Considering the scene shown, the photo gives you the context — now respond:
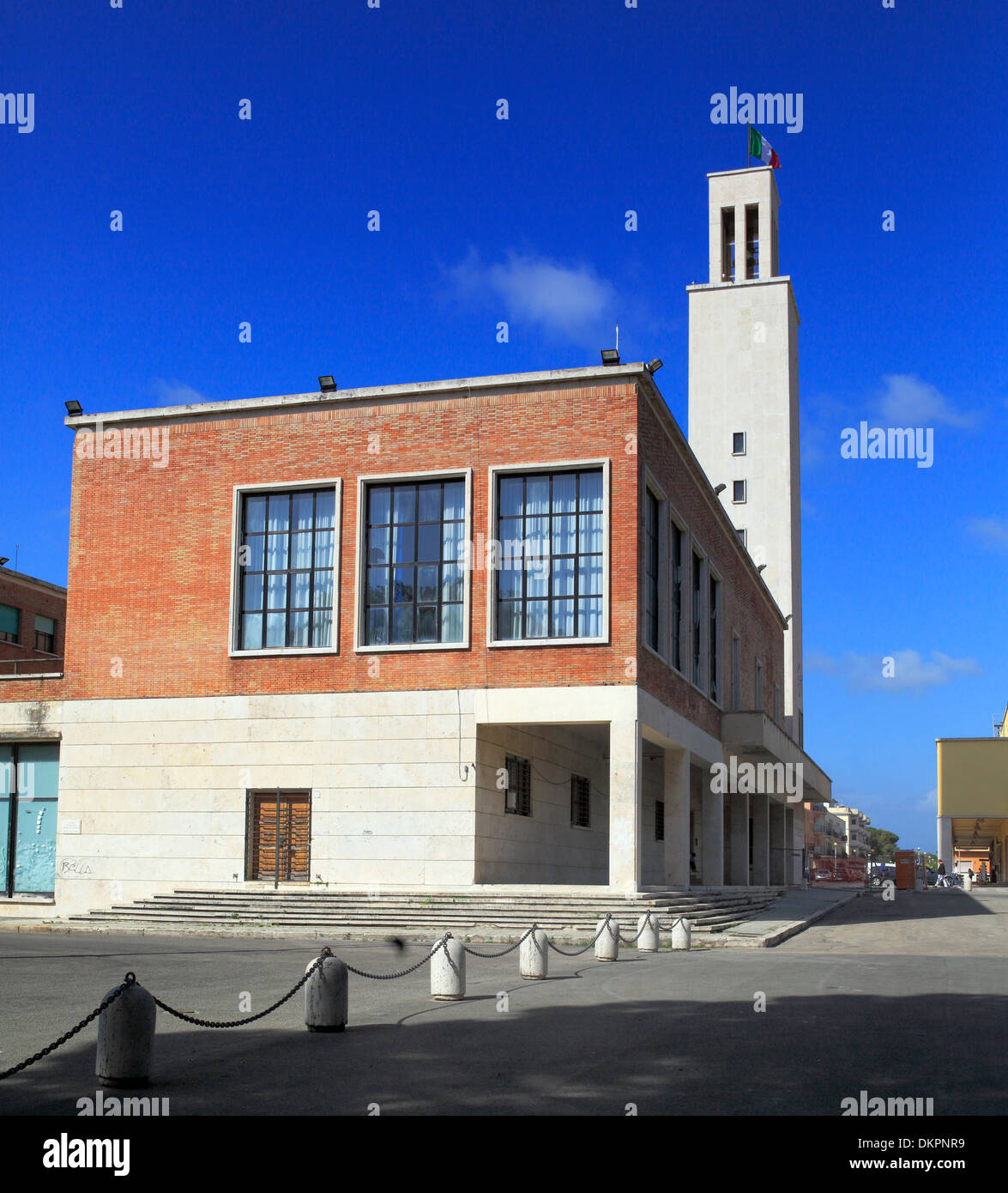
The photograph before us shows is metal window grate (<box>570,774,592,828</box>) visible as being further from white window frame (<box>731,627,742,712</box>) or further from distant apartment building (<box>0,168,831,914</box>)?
white window frame (<box>731,627,742,712</box>)

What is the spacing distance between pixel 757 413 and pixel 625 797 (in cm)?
3560

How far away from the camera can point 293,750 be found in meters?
27.2

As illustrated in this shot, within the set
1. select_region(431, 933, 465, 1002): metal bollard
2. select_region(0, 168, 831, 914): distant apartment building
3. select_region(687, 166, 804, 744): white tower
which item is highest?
select_region(687, 166, 804, 744): white tower

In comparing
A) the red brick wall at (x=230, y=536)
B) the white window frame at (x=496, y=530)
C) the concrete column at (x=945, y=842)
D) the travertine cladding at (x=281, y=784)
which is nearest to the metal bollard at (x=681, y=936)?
the travertine cladding at (x=281, y=784)

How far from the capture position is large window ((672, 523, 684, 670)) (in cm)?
A: 3159

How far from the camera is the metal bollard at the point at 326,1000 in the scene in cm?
1068

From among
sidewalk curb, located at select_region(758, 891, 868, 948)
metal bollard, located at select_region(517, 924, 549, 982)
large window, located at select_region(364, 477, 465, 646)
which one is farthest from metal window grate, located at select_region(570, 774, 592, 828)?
metal bollard, located at select_region(517, 924, 549, 982)

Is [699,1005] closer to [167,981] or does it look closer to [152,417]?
[167,981]

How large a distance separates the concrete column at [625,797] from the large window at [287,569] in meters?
6.85

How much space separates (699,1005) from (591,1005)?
1.06 metres

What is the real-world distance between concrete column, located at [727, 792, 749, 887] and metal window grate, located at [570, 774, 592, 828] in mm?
9920

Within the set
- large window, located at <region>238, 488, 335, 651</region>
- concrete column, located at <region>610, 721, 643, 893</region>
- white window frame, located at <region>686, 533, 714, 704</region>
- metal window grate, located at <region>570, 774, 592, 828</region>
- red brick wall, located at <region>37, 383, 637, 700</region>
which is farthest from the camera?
white window frame, located at <region>686, 533, 714, 704</region>

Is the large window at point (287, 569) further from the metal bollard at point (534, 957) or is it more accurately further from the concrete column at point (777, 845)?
the concrete column at point (777, 845)
